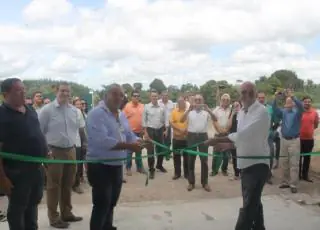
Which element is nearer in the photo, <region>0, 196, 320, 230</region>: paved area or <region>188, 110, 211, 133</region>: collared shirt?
<region>0, 196, 320, 230</region>: paved area

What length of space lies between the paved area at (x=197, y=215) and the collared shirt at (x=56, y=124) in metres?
1.10

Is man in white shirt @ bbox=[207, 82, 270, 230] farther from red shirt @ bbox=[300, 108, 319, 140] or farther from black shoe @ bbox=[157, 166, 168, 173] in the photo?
black shoe @ bbox=[157, 166, 168, 173]

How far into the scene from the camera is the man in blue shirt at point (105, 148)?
385 cm

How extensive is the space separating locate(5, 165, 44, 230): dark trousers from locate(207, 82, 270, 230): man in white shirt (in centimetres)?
206

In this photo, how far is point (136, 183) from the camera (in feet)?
25.2

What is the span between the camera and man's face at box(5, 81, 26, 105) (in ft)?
11.5

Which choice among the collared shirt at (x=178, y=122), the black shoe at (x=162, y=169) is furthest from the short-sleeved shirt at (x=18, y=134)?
the black shoe at (x=162, y=169)

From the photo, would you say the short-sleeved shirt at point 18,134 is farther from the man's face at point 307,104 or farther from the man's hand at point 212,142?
the man's face at point 307,104

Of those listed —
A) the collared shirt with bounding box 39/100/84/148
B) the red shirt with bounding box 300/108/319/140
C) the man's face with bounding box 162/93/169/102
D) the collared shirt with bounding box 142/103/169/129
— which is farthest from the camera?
the man's face with bounding box 162/93/169/102

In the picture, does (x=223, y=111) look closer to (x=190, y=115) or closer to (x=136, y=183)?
(x=190, y=115)

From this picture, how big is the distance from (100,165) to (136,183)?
12.8 ft

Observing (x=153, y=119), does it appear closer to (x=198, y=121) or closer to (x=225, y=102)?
(x=198, y=121)

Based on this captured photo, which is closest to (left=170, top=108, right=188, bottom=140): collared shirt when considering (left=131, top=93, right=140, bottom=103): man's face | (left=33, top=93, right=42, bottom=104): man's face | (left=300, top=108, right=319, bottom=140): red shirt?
(left=131, top=93, right=140, bottom=103): man's face

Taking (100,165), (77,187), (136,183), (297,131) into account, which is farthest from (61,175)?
(297,131)
